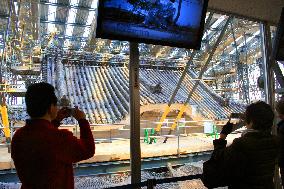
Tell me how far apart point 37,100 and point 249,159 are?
122cm

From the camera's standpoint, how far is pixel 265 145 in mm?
1699

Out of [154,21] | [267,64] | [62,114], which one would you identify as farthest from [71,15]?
[62,114]

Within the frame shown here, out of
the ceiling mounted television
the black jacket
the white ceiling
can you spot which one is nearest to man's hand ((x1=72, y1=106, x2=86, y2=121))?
the black jacket

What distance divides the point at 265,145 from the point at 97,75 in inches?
343

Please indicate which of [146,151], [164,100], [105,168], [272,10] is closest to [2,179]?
[105,168]

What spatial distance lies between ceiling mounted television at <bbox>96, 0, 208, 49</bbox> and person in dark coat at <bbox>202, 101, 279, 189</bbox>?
4.07 feet

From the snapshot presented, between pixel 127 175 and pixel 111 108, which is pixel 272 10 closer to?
pixel 127 175

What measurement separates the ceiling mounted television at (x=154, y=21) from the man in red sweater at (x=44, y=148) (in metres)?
1.03

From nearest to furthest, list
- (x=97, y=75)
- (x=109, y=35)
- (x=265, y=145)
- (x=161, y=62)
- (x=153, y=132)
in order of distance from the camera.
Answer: (x=265, y=145)
(x=109, y=35)
(x=153, y=132)
(x=97, y=75)
(x=161, y=62)

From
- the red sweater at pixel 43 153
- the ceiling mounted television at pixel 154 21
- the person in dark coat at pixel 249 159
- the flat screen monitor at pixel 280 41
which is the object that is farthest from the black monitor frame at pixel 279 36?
the red sweater at pixel 43 153

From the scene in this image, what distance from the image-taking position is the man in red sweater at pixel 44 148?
4.69 feet

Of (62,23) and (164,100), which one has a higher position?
(62,23)

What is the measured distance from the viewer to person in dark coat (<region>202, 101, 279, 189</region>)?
164 centimetres

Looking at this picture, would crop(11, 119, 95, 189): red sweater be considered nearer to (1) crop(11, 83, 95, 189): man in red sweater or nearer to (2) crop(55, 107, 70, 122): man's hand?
(1) crop(11, 83, 95, 189): man in red sweater
